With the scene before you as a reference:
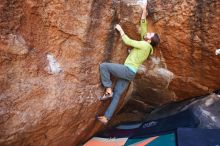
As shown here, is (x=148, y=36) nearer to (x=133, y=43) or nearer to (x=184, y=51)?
(x=133, y=43)

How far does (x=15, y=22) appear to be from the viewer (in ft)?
13.4

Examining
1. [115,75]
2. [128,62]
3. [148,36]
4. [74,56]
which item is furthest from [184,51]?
[74,56]

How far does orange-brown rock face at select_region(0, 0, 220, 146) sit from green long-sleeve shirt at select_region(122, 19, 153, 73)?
0.46 feet

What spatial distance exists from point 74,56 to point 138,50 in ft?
3.01

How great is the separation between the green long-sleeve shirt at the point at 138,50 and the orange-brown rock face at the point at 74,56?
0.14 meters

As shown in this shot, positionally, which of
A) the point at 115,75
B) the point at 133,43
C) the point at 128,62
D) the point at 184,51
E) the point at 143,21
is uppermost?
the point at 143,21

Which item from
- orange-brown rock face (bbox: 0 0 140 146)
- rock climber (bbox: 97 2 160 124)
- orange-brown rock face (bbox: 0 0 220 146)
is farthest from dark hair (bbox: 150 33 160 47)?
orange-brown rock face (bbox: 0 0 140 146)

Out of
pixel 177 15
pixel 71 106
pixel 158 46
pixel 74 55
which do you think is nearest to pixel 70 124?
A: pixel 71 106

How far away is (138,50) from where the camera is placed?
4.86 m

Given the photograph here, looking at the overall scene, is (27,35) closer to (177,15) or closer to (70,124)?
(70,124)

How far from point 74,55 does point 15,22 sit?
0.92 meters

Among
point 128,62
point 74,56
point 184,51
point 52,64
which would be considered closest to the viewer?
point 52,64

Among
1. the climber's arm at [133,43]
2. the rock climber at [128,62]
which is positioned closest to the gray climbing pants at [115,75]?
the rock climber at [128,62]

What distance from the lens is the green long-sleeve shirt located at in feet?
15.8
